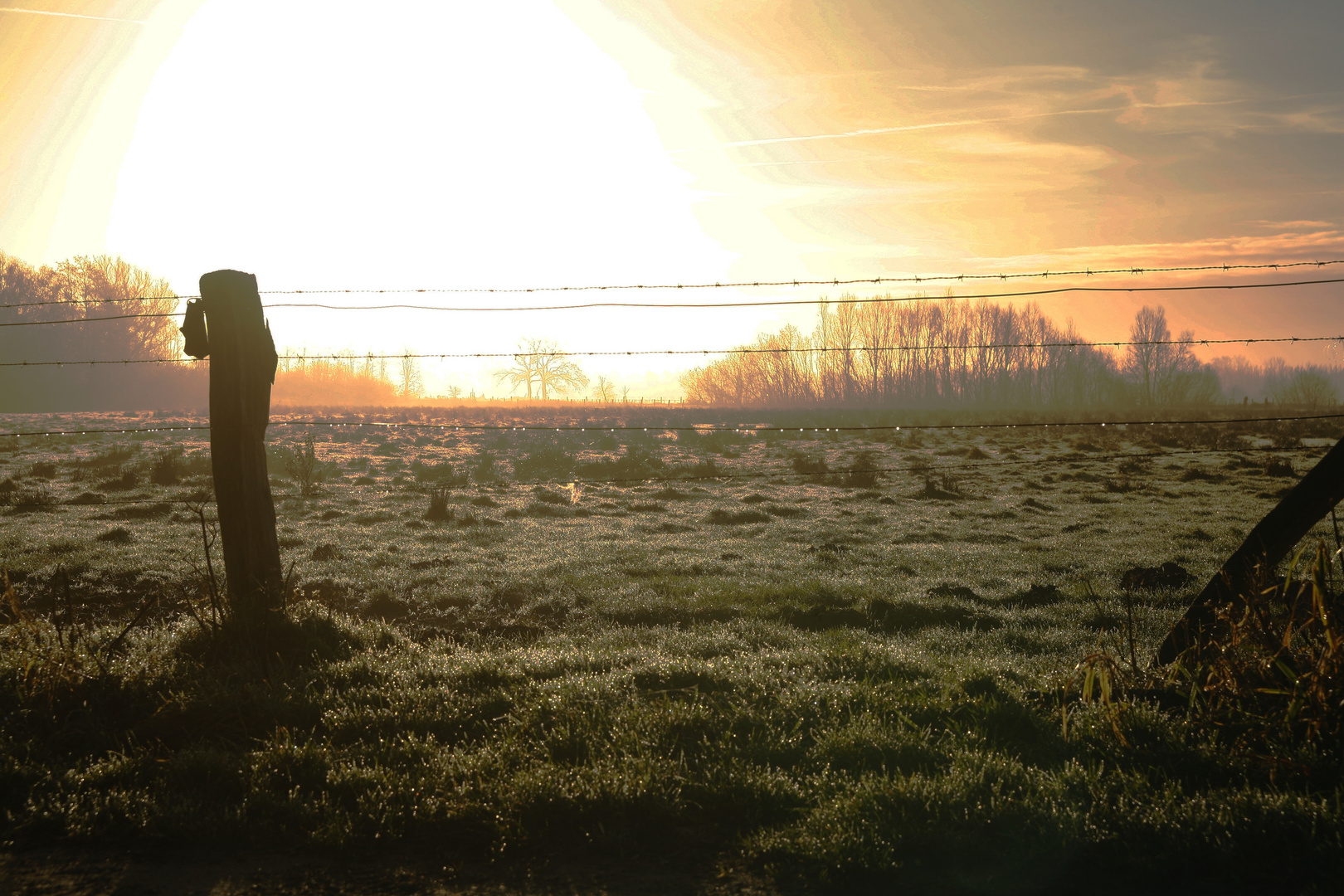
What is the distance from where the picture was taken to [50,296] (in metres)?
68.9

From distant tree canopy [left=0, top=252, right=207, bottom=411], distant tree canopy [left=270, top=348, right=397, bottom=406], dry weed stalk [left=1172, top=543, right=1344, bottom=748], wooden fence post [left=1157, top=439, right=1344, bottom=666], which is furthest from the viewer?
distant tree canopy [left=270, top=348, right=397, bottom=406]

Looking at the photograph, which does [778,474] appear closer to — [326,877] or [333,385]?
[326,877]

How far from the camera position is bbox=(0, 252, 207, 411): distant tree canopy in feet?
208

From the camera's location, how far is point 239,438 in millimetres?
6055

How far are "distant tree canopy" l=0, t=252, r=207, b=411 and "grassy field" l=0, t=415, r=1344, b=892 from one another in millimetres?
63228

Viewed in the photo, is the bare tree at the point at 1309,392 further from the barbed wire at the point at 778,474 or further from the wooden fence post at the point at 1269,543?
the wooden fence post at the point at 1269,543

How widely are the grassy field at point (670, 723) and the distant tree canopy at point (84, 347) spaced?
63.2m

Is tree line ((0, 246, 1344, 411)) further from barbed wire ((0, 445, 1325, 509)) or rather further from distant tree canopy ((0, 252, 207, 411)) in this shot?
barbed wire ((0, 445, 1325, 509))

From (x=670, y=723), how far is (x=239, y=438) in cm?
395

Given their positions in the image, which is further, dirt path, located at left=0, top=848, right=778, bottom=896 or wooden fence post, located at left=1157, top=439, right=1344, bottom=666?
wooden fence post, located at left=1157, top=439, right=1344, bottom=666

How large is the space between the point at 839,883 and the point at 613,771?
1307mm

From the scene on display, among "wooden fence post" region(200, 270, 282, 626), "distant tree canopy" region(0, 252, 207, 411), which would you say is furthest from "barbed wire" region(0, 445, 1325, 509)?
"distant tree canopy" region(0, 252, 207, 411)

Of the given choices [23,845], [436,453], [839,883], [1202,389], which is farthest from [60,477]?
[1202,389]

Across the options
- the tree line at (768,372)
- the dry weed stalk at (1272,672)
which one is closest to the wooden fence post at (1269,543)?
the dry weed stalk at (1272,672)
